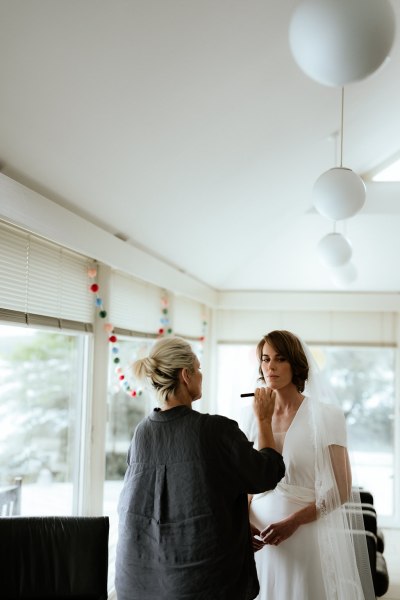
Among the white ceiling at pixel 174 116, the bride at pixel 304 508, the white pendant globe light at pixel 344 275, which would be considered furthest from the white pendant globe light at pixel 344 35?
the white pendant globe light at pixel 344 275

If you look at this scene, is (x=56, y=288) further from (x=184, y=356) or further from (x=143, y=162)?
(x=184, y=356)

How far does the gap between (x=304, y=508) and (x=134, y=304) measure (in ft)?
7.38

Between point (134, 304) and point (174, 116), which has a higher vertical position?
point (174, 116)

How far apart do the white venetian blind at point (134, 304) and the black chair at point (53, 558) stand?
168cm

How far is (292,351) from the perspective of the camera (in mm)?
2582

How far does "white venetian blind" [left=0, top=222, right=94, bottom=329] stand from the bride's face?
3.47 feet

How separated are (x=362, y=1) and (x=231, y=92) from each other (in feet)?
4.51

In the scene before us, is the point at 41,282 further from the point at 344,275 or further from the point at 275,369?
the point at 344,275

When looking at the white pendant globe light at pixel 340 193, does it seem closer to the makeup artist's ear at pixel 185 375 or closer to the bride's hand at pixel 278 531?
the makeup artist's ear at pixel 185 375

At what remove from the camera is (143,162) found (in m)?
3.02

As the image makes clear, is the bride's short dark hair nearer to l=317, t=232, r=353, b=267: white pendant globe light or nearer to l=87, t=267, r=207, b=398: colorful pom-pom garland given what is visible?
l=87, t=267, r=207, b=398: colorful pom-pom garland

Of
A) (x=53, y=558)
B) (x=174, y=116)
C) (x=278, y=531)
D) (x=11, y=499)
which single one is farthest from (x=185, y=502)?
(x=174, y=116)

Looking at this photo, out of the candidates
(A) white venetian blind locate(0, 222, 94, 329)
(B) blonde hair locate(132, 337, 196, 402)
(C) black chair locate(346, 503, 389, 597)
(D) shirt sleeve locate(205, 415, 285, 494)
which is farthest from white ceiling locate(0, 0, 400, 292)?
(C) black chair locate(346, 503, 389, 597)

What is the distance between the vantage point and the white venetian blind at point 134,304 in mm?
4055
